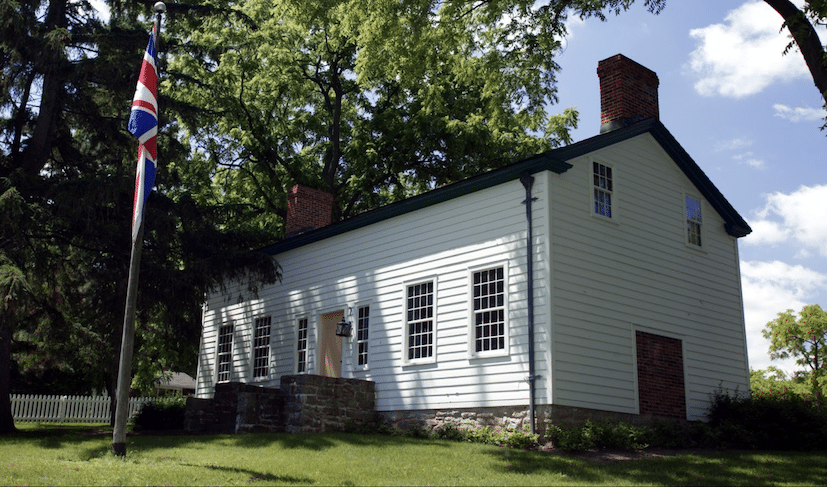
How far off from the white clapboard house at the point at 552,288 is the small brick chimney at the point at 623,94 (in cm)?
3

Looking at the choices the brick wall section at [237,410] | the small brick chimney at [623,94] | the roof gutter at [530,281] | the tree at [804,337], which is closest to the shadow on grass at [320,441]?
the brick wall section at [237,410]

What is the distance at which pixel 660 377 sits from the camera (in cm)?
1588

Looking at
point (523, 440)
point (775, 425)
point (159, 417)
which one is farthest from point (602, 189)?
point (159, 417)

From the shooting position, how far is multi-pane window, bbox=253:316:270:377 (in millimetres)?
21188

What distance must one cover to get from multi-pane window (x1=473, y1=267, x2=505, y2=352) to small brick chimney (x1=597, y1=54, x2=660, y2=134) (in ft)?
14.8

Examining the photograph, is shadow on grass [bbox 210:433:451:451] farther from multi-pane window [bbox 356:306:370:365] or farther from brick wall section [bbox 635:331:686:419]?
brick wall section [bbox 635:331:686:419]

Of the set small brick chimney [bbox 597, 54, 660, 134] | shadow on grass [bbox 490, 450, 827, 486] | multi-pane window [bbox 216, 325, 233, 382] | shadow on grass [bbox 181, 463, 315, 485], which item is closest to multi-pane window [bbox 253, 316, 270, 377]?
multi-pane window [bbox 216, 325, 233, 382]

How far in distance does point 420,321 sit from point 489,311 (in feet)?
6.18

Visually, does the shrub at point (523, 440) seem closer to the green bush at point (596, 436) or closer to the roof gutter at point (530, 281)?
the roof gutter at point (530, 281)

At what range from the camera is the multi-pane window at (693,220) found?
1784 cm

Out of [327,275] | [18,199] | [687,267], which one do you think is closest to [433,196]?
[327,275]

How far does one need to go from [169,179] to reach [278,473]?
473 inches

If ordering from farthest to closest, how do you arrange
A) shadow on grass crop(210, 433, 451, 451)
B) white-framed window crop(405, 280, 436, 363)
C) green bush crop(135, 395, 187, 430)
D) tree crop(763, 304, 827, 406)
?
1. tree crop(763, 304, 827, 406)
2. green bush crop(135, 395, 187, 430)
3. white-framed window crop(405, 280, 436, 363)
4. shadow on grass crop(210, 433, 451, 451)

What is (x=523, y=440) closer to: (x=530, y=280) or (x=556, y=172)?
(x=530, y=280)
